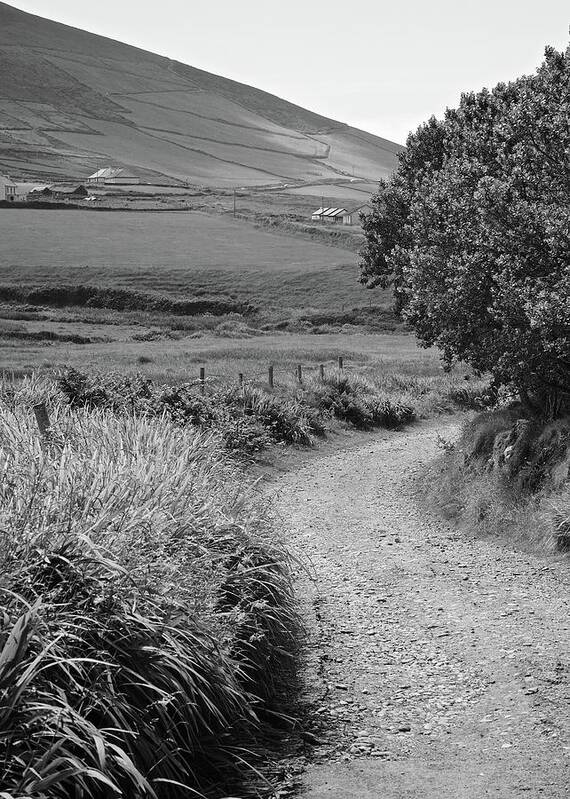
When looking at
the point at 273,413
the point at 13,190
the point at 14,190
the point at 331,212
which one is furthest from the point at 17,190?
the point at 273,413

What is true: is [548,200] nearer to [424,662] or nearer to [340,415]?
[424,662]

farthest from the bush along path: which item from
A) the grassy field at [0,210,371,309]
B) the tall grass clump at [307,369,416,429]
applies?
the grassy field at [0,210,371,309]

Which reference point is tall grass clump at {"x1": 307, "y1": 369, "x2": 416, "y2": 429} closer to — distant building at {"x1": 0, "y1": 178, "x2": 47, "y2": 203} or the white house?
distant building at {"x1": 0, "y1": 178, "x2": 47, "y2": 203}

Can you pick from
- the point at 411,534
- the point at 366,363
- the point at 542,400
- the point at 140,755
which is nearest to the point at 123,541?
the point at 140,755

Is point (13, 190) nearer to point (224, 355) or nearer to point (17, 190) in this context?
point (17, 190)

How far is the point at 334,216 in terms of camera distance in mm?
137125

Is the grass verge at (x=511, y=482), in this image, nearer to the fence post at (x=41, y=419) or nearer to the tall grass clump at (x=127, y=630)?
the tall grass clump at (x=127, y=630)

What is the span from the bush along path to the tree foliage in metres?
3.25

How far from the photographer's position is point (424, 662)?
8.90m

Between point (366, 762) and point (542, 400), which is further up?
point (542, 400)

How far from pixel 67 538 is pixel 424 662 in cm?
396

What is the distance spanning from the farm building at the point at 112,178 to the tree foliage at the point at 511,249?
153m

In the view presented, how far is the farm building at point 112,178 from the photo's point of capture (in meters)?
166

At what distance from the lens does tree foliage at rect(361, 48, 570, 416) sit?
14883 mm
